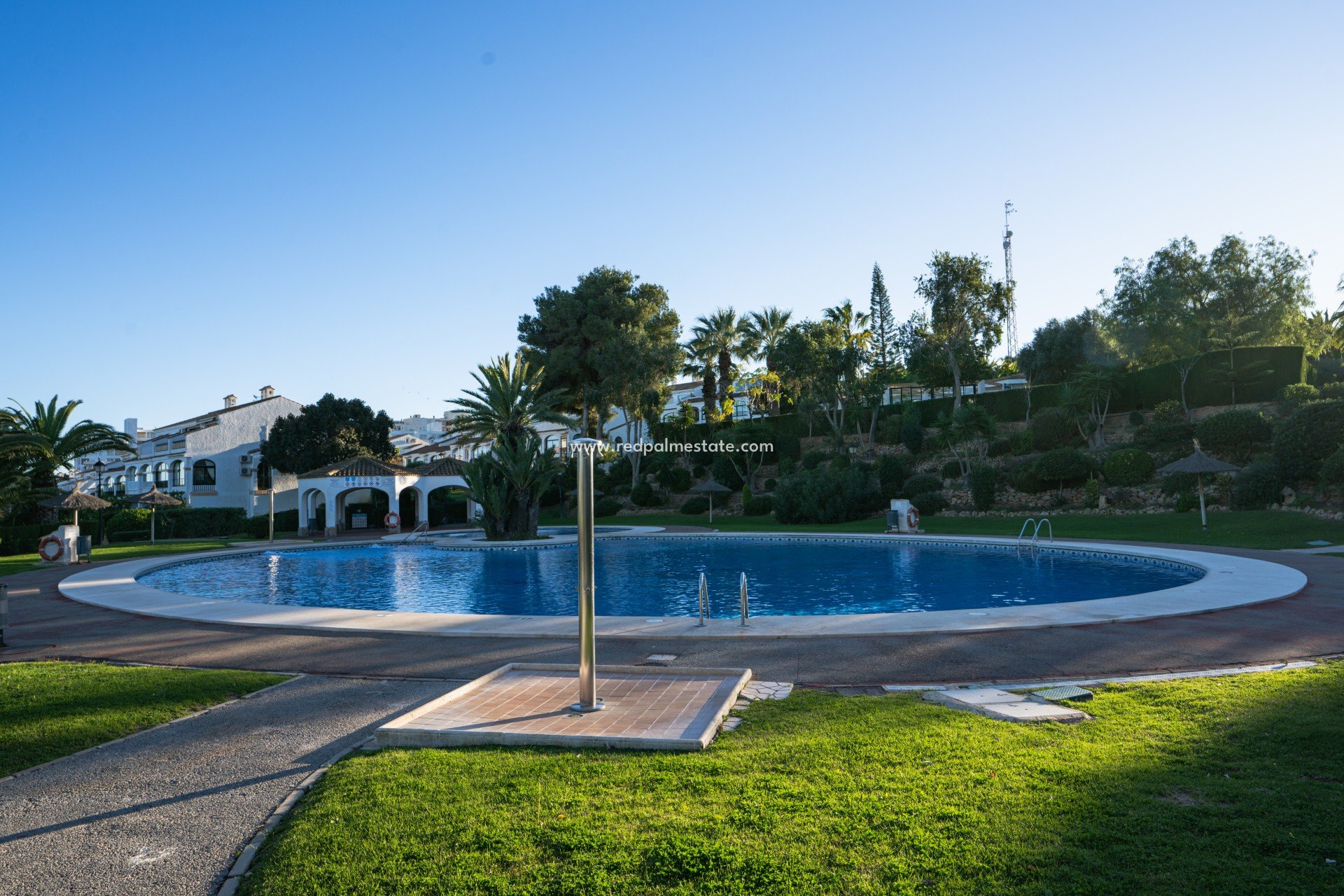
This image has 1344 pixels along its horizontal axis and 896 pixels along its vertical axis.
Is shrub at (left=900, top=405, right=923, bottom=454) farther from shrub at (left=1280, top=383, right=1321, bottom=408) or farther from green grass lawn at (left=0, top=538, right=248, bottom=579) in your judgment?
green grass lawn at (left=0, top=538, right=248, bottom=579)

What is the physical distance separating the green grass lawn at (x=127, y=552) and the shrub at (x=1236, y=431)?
129ft

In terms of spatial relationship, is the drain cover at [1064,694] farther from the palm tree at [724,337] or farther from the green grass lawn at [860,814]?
the palm tree at [724,337]

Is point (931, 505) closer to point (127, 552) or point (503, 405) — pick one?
point (503, 405)

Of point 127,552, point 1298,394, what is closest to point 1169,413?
point 1298,394

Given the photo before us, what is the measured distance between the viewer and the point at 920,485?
37656 mm

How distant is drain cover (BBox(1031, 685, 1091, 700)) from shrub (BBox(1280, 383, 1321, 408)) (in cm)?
3185

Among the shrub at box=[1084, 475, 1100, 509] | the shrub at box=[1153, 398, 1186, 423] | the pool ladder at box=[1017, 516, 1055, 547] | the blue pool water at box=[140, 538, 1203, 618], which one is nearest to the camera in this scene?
the blue pool water at box=[140, 538, 1203, 618]

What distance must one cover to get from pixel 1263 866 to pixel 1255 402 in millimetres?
42420

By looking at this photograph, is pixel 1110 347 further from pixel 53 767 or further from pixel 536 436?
pixel 53 767

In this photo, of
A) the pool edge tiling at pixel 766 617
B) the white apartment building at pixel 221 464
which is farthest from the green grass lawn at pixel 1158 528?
the white apartment building at pixel 221 464

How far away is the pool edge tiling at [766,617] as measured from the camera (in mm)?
10828

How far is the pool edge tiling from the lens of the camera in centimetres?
1083

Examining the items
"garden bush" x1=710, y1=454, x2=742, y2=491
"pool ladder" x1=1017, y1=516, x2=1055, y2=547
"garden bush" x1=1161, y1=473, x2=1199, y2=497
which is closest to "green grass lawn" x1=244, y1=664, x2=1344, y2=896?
"pool ladder" x1=1017, y1=516, x2=1055, y2=547

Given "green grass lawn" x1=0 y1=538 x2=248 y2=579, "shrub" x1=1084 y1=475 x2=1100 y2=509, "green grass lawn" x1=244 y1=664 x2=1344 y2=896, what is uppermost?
"shrub" x1=1084 y1=475 x2=1100 y2=509
